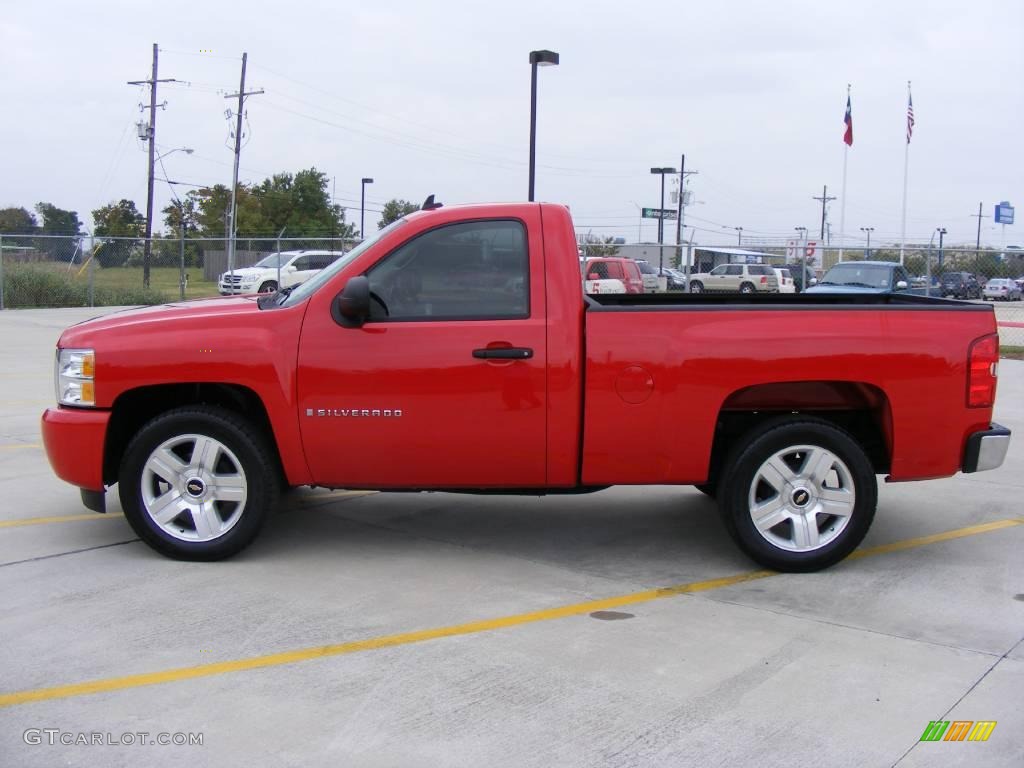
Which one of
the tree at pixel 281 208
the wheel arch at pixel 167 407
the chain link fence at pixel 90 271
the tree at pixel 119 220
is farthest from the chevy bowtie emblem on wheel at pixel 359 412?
the tree at pixel 119 220

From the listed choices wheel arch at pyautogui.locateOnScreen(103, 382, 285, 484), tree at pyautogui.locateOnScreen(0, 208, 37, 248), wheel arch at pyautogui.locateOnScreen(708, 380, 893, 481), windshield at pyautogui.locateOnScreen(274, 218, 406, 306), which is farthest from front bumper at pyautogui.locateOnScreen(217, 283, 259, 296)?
tree at pyautogui.locateOnScreen(0, 208, 37, 248)

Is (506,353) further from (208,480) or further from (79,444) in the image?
(79,444)

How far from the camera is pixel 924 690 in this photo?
13.5 feet

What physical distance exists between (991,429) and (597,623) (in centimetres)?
248

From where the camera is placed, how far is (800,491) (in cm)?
554

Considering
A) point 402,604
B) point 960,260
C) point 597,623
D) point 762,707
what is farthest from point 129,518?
point 960,260

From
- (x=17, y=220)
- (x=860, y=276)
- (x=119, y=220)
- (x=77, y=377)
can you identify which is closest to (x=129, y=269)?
(x=860, y=276)

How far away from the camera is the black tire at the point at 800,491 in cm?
550

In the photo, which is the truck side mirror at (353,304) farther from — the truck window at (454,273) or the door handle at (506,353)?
the door handle at (506,353)

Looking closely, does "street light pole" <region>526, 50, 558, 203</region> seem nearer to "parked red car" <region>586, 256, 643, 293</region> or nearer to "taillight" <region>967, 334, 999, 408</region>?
"parked red car" <region>586, 256, 643, 293</region>

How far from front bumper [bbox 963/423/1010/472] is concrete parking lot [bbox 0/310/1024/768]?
614mm

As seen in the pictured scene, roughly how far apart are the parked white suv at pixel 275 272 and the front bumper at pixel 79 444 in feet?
78.5

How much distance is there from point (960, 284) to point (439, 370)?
2797cm

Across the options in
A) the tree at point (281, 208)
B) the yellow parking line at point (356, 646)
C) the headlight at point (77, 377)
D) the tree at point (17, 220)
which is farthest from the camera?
the tree at point (17, 220)
